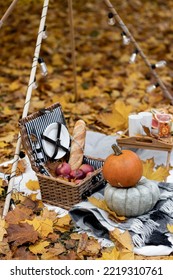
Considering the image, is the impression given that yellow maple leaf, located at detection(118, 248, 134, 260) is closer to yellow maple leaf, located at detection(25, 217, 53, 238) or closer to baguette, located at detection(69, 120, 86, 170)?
yellow maple leaf, located at detection(25, 217, 53, 238)

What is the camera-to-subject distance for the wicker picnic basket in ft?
12.0

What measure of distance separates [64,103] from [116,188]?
2397 mm

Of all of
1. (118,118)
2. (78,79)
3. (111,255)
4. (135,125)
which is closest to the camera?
(111,255)

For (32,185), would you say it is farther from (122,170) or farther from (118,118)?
(118,118)

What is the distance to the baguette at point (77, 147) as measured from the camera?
399 cm

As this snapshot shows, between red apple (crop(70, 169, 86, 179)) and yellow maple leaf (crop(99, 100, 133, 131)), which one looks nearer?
red apple (crop(70, 169, 86, 179))

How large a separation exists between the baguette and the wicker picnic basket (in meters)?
0.16

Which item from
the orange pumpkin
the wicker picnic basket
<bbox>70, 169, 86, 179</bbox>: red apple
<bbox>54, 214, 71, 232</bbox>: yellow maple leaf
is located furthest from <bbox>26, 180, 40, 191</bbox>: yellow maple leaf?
the orange pumpkin

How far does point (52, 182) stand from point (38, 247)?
505mm

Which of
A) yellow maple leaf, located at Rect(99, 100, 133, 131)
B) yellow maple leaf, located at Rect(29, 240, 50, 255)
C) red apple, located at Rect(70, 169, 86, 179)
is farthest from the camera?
yellow maple leaf, located at Rect(99, 100, 133, 131)

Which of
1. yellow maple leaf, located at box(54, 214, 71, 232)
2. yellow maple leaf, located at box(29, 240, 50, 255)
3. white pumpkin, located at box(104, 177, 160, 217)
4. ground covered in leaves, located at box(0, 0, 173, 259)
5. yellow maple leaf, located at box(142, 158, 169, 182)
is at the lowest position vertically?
ground covered in leaves, located at box(0, 0, 173, 259)

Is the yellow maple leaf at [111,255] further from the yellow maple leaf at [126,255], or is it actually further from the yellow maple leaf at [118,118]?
the yellow maple leaf at [118,118]

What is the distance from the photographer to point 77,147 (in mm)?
4051

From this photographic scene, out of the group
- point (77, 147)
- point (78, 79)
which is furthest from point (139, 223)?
point (78, 79)
